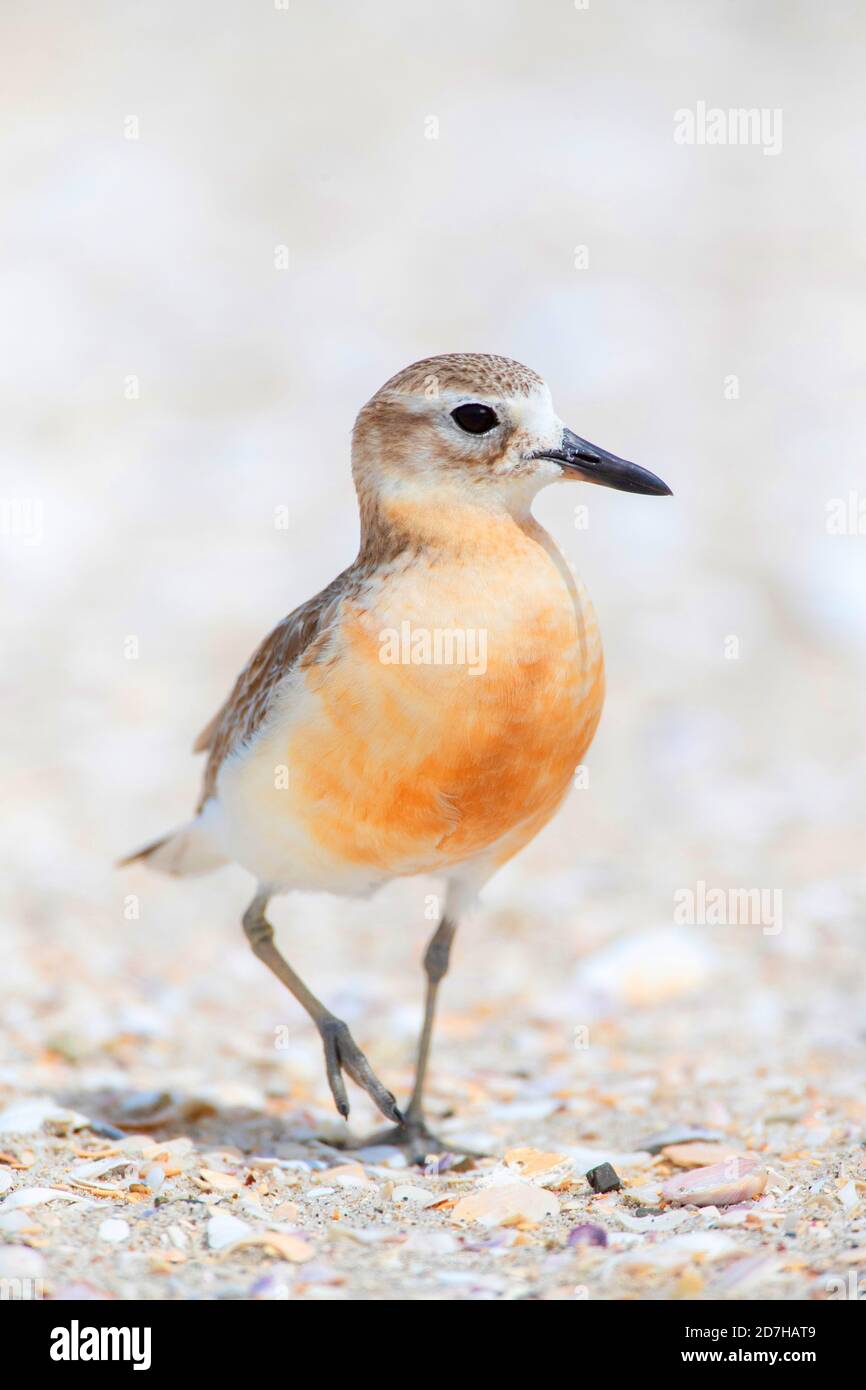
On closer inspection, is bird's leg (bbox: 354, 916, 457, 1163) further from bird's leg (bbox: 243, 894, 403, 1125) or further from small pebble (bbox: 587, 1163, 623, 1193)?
small pebble (bbox: 587, 1163, 623, 1193)

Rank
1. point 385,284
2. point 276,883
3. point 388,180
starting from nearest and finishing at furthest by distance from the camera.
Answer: point 276,883
point 385,284
point 388,180

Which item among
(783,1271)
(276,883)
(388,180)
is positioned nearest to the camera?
(783,1271)

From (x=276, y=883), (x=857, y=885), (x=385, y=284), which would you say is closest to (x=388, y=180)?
(x=385, y=284)

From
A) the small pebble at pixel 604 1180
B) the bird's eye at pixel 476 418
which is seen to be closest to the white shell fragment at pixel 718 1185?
the small pebble at pixel 604 1180

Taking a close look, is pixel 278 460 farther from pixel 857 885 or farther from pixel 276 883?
pixel 276 883

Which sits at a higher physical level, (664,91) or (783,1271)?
(664,91)

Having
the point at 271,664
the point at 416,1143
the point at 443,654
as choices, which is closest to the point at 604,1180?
the point at 416,1143

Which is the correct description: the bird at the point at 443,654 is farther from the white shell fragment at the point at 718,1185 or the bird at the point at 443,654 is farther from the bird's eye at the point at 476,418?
the white shell fragment at the point at 718,1185
